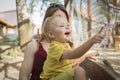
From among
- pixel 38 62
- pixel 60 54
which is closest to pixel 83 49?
pixel 60 54

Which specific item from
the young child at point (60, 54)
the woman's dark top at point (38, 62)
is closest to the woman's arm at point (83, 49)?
the young child at point (60, 54)

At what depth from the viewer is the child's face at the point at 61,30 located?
1.11 m

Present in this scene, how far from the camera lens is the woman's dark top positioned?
148 centimetres

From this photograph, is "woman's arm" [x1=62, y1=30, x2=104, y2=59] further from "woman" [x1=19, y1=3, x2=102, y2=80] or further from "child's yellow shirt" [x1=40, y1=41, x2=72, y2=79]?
"woman" [x1=19, y1=3, x2=102, y2=80]

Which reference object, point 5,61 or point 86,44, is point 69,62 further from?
point 5,61

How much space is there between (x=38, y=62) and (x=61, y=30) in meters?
0.43

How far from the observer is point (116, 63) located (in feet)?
4.72

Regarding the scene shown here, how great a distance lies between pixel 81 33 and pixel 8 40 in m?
2.49

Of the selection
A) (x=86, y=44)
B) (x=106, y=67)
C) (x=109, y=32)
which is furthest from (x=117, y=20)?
(x=86, y=44)

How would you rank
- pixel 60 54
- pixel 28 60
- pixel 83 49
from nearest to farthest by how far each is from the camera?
pixel 83 49 → pixel 60 54 → pixel 28 60

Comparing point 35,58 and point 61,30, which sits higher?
point 61,30

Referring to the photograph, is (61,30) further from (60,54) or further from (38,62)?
(38,62)

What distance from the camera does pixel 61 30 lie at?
3.64 ft

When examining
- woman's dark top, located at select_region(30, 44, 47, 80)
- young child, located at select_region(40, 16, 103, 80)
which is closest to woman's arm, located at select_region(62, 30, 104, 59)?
young child, located at select_region(40, 16, 103, 80)
